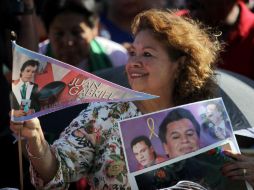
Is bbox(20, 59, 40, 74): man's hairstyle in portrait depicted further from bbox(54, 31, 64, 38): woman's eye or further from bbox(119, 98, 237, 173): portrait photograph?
bbox(54, 31, 64, 38): woman's eye

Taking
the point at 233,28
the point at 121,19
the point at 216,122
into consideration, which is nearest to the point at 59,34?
the point at 233,28

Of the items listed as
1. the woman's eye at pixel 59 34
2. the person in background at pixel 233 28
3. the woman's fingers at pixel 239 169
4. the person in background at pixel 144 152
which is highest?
the woman's eye at pixel 59 34

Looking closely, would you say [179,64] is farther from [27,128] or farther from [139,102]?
[27,128]

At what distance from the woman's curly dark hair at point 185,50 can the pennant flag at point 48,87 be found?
573 millimetres

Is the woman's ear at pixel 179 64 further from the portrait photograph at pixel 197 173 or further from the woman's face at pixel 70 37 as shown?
the woman's face at pixel 70 37

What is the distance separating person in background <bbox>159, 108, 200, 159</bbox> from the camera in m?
3.20

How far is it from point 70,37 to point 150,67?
6.43ft

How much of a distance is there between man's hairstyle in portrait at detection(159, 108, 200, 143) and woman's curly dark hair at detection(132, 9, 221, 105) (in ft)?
1.08

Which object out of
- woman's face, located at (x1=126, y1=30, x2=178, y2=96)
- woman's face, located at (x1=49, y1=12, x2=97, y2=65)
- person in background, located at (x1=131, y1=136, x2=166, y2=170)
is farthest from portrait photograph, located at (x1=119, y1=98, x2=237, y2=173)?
woman's face, located at (x1=49, y1=12, x2=97, y2=65)

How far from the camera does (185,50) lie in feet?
11.8

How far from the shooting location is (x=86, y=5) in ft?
17.7

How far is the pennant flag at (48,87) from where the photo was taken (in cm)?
286

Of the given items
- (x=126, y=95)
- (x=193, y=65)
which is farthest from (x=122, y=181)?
(x=193, y=65)

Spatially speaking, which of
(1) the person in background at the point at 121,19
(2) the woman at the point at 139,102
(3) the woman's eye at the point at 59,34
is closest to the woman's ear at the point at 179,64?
(2) the woman at the point at 139,102
